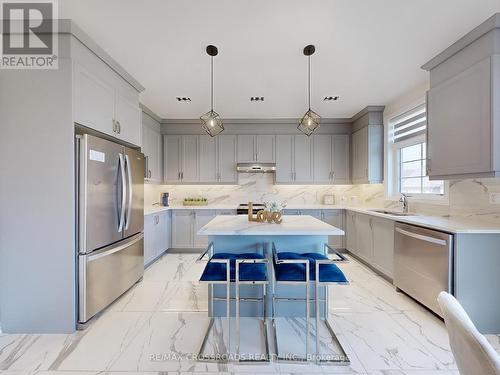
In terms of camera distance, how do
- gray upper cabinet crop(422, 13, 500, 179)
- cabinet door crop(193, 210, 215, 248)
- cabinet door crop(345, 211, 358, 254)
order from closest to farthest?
1. gray upper cabinet crop(422, 13, 500, 179)
2. cabinet door crop(345, 211, 358, 254)
3. cabinet door crop(193, 210, 215, 248)

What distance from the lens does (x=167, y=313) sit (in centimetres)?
244

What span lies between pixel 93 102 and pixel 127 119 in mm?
608

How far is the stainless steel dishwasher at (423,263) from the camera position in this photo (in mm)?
2164

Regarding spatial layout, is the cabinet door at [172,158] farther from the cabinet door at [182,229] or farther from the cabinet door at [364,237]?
the cabinet door at [364,237]

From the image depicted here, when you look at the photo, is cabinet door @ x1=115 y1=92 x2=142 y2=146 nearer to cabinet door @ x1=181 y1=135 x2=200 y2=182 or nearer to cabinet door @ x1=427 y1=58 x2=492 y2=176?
cabinet door @ x1=181 y1=135 x2=200 y2=182

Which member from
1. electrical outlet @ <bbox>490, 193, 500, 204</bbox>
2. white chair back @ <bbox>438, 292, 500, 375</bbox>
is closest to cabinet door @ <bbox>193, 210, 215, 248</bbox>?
electrical outlet @ <bbox>490, 193, 500, 204</bbox>

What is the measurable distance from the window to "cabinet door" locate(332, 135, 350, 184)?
2.96 ft

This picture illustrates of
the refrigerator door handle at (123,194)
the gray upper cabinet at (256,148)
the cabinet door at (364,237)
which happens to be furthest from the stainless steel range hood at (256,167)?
the refrigerator door handle at (123,194)

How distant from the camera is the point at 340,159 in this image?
4.84 meters

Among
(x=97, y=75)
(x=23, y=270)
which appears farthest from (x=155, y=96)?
(x=23, y=270)

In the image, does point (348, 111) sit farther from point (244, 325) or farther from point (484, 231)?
point (244, 325)

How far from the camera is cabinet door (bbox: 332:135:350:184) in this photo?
4.83 m

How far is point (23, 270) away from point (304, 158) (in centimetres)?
425

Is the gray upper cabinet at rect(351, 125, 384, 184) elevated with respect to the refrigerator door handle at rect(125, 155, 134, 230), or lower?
elevated
